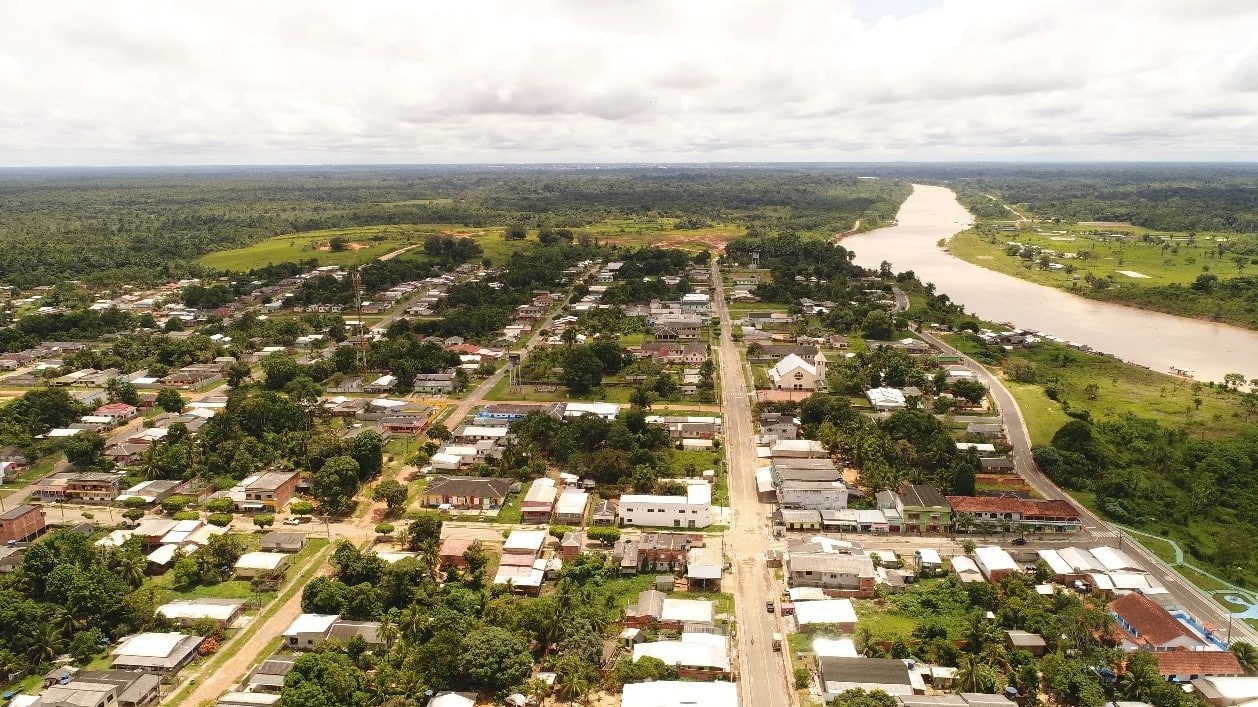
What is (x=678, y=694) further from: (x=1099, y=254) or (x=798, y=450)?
(x=1099, y=254)

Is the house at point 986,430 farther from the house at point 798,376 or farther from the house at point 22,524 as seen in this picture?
the house at point 22,524

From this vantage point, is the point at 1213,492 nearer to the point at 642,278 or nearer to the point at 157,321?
the point at 642,278

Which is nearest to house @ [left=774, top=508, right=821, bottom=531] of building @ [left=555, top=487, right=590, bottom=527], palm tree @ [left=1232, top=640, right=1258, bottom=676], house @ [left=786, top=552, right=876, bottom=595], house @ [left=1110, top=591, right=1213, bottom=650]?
house @ [left=786, top=552, right=876, bottom=595]

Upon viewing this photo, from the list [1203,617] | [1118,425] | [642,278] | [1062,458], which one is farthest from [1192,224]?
[1203,617]

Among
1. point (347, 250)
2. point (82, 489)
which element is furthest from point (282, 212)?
point (82, 489)

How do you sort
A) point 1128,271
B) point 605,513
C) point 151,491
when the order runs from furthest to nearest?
point 1128,271, point 151,491, point 605,513

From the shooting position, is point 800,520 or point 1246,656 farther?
point 800,520
